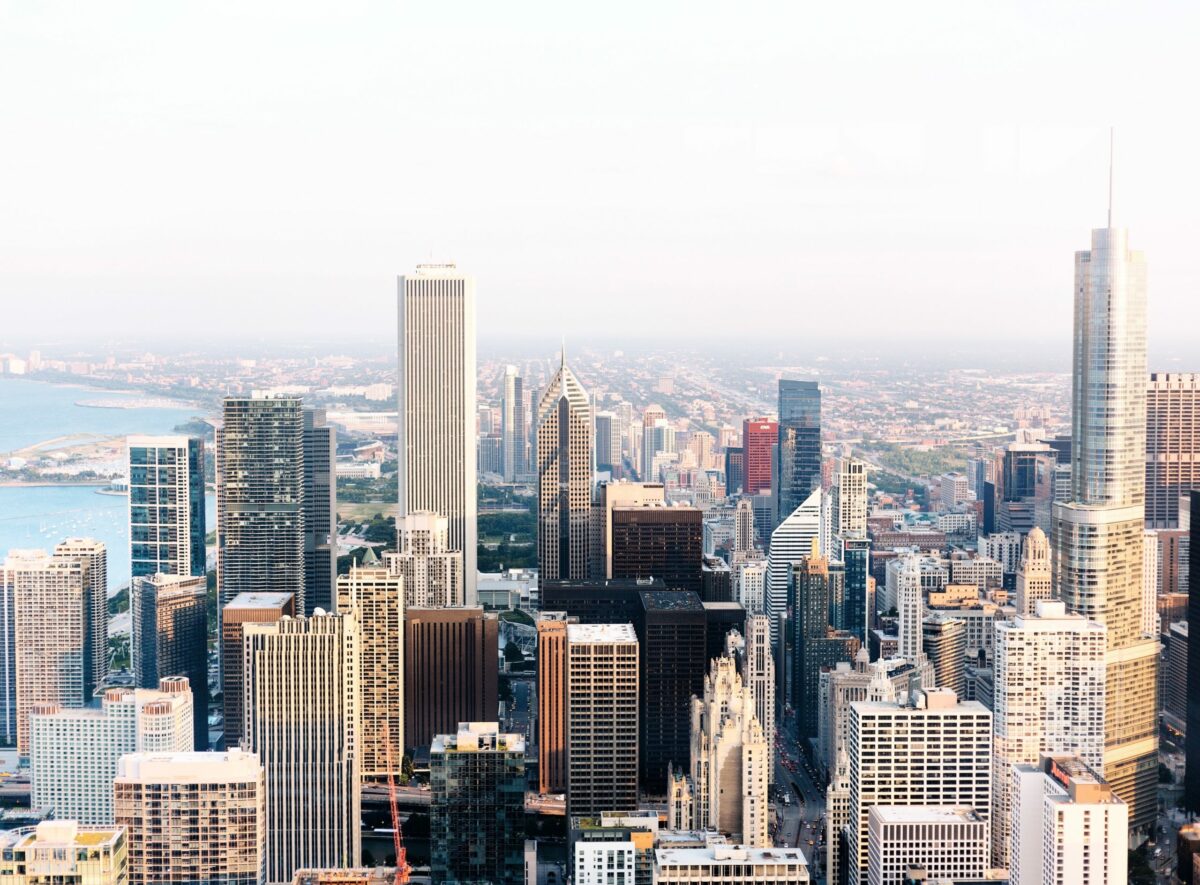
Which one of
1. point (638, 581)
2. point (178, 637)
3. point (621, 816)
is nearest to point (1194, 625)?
point (621, 816)

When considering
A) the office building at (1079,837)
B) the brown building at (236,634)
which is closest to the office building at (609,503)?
the brown building at (236,634)

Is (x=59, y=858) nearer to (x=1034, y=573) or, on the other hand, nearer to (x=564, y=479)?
(x=1034, y=573)

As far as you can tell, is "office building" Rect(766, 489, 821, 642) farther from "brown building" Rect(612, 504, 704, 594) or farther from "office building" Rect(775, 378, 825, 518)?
"brown building" Rect(612, 504, 704, 594)

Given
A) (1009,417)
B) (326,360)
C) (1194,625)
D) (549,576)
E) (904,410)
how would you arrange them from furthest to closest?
(549,576)
(326,360)
(904,410)
(1009,417)
(1194,625)

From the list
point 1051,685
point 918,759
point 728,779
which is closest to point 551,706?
point 728,779

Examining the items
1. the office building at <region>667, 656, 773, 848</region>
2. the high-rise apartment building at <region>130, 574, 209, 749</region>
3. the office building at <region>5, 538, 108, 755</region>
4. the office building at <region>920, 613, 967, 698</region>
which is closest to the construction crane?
the high-rise apartment building at <region>130, 574, 209, 749</region>

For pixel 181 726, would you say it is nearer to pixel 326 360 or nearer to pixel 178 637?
pixel 178 637
